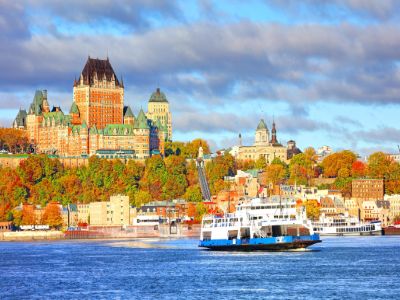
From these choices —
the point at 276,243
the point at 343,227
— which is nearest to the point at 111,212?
the point at 343,227

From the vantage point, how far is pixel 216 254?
111312 millimetres

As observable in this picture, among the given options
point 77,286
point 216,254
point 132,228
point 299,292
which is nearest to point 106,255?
point 216,254

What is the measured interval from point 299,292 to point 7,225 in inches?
4868

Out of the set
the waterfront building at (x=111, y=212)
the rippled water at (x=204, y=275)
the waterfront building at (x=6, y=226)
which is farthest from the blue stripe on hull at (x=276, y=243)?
the waterfront building at (x=6, y=226)

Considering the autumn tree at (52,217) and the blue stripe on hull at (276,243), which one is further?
the autumn tree at (52,217)

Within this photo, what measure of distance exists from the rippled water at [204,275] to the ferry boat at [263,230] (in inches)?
64.2

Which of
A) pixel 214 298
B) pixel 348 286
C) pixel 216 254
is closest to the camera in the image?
pixel 214 298

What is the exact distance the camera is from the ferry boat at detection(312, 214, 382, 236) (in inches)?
6880

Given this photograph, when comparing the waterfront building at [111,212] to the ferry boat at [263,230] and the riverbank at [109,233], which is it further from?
the ferry boat at [263,230]

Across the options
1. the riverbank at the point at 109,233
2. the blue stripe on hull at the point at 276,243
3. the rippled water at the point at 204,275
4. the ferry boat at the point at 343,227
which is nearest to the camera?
the rippled water at the point at 204,275

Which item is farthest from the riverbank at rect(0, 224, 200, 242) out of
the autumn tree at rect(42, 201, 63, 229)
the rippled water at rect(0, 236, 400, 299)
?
the rippled water at rect(0, 236, 400, 299)

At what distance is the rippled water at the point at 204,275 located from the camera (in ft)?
250

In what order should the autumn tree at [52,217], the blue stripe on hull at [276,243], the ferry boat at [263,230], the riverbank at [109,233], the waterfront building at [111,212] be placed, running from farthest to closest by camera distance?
the autumn tree at [52,217] < the waterfront building at [111,212] < the riverbank at [109,233] < the ferry boat at [263,230] < the blue stripe on hull at [276,243]

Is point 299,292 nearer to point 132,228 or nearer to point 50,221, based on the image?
point 132,228
